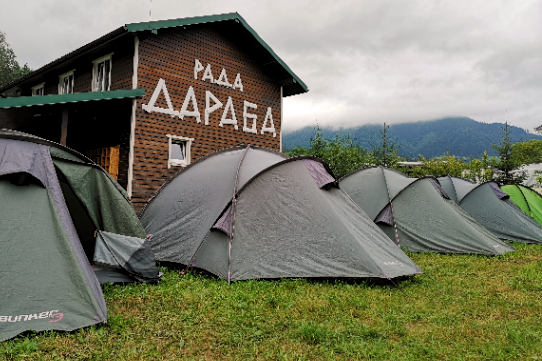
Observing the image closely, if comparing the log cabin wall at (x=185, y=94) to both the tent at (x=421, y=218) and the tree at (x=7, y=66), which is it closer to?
the tent at (x=421, y=218)

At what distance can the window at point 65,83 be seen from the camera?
15355mm

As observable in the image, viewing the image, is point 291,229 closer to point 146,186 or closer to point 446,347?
point 446,347

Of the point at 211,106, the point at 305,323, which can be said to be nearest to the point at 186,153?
the point at 211,106

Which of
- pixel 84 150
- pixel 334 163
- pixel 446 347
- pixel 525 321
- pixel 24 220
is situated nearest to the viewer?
pixel 446 347

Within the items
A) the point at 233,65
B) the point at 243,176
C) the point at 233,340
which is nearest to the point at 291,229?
the point at 243,176

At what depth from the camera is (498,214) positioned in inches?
487

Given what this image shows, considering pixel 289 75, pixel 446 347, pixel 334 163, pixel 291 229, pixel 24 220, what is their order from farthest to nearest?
pixel 334 163 < pixel 289 75 < pixel 291 229 < pixel 24 220 < pixel 446 347

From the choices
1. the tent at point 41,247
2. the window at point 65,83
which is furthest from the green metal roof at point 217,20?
the tent at point 41,247

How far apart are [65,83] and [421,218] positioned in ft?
48.3

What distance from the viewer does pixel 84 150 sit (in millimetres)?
13805

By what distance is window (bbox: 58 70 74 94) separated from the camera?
1535cm

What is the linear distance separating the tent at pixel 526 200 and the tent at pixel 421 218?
17.4 ft

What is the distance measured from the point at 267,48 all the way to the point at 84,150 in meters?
7.91

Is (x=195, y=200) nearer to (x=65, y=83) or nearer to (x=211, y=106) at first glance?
(x=211, y=106)
